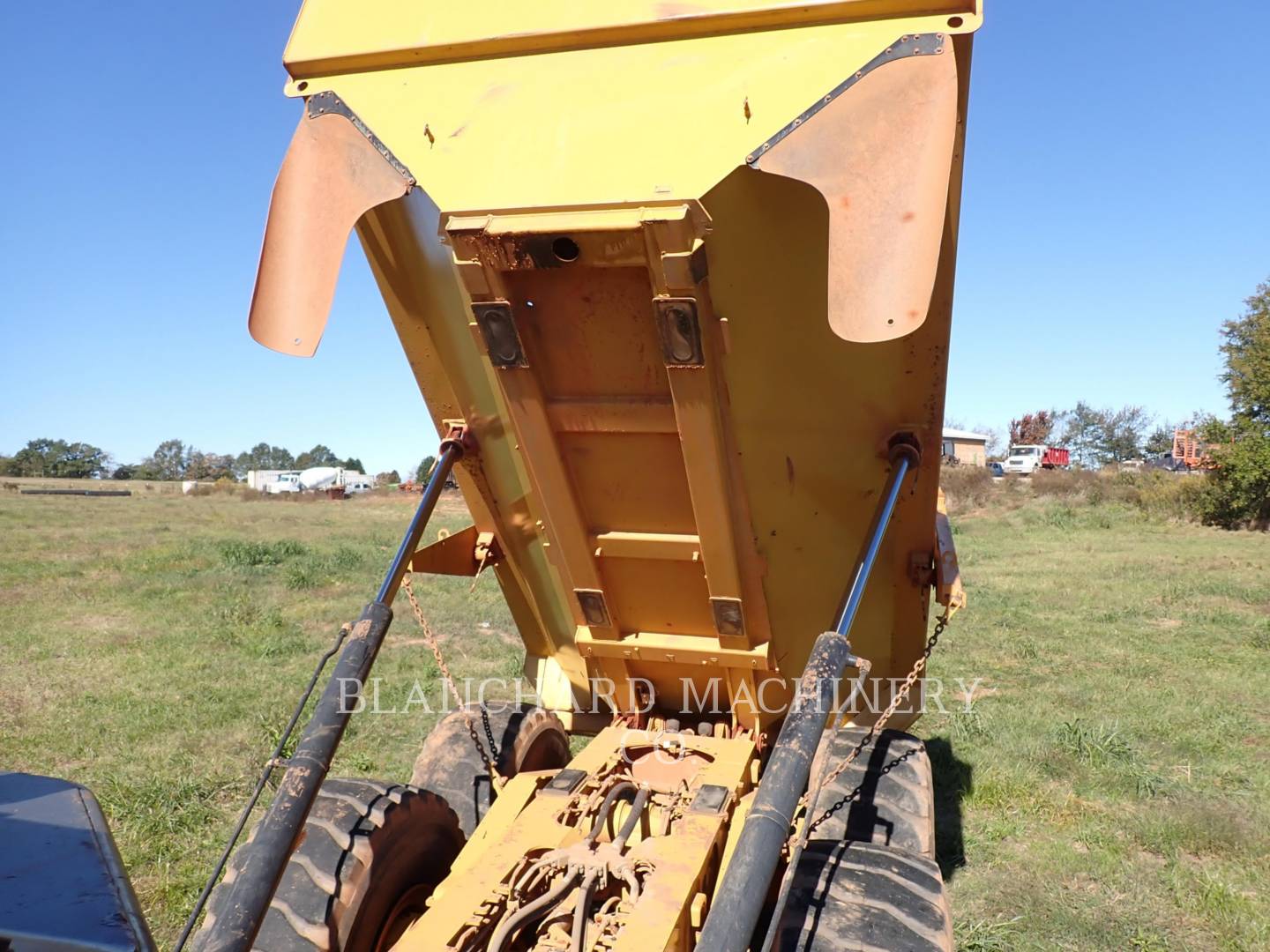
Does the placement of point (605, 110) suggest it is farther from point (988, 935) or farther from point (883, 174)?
point (988, 935)

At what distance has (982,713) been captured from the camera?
6.79 metres

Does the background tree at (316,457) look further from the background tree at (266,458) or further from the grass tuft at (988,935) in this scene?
the grass tuft at (988,935)

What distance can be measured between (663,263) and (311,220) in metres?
1.16

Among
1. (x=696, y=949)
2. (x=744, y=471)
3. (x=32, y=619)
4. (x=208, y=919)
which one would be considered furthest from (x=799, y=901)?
(x=32, y=619)

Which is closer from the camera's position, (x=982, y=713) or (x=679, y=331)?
(x=679, y=331)

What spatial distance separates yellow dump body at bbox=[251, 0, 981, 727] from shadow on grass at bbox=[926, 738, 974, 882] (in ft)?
5.93

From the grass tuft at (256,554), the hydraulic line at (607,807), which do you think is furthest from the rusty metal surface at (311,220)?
the grass tuft at (256,554)

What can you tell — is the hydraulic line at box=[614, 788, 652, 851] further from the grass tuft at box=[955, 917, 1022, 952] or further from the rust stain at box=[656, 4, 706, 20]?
the rust stain at box=[656, 4, 706, 20]

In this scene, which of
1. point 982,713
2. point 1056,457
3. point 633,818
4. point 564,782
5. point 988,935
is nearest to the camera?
point 633,818

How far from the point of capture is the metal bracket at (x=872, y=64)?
2373 mm

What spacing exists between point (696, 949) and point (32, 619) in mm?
10878

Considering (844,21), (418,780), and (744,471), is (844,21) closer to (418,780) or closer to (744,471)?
(744,471)

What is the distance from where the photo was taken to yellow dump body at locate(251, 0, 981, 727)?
2.42 meters

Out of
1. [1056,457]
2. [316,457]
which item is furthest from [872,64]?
[316,457]
